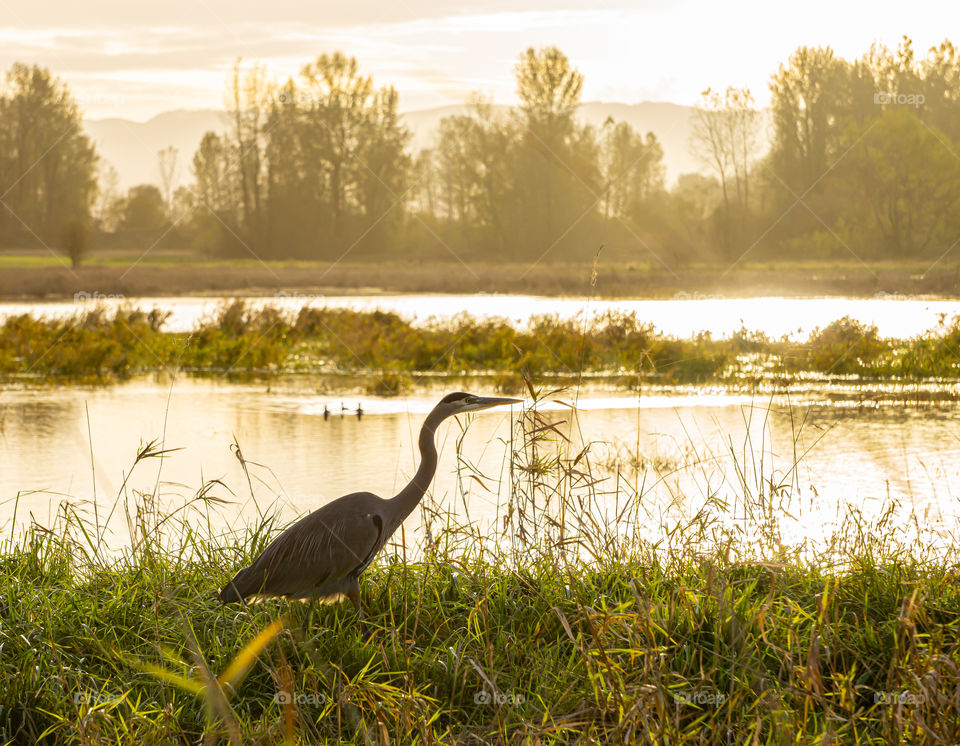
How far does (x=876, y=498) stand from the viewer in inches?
275

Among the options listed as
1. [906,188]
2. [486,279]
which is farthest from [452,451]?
[906,188]

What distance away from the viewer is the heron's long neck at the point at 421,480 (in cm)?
448

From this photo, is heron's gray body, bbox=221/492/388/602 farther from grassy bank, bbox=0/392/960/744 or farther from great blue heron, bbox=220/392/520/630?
grassy bank, bbox=0/392/960/744

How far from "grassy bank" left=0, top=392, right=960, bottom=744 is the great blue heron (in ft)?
0.44

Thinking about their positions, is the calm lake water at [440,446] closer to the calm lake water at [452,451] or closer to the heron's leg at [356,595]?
the calm lake water at [452,451]

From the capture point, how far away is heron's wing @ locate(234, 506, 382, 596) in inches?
167

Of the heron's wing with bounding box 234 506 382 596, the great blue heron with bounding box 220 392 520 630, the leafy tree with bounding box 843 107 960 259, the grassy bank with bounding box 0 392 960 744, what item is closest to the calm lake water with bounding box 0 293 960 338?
the grassy bank with bounding box 0 392 960 744

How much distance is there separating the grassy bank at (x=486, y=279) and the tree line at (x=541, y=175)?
229cm

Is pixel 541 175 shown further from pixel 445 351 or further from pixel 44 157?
pixel 445 351

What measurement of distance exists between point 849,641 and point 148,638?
3012mm

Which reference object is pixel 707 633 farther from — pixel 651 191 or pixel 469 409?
pixel 651 191

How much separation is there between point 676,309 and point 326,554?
23707 millimetres

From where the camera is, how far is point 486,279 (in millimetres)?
40594

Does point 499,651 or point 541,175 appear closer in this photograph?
point 499,651
